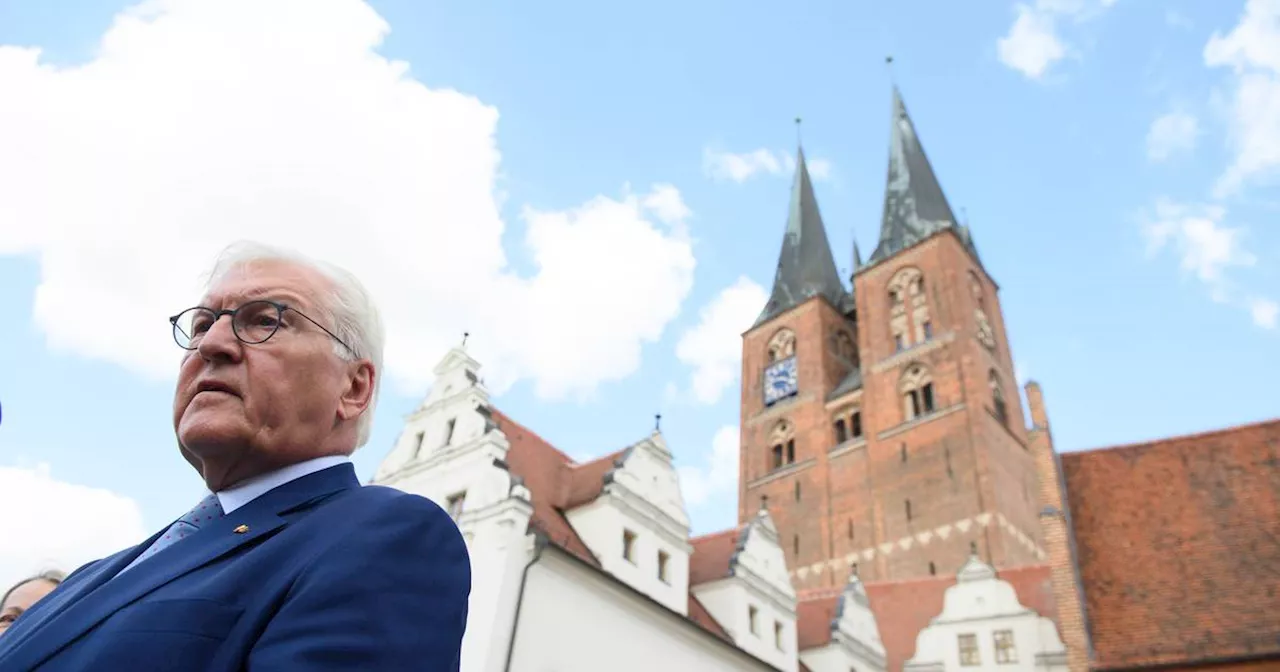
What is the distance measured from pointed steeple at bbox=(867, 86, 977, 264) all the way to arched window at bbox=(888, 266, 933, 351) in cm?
169

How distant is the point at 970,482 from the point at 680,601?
2091 centimetres

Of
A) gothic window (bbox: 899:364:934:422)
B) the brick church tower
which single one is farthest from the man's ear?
gothic window (bbox: 899:364:934:422)

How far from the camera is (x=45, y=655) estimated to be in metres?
1.39

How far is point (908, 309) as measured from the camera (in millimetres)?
40531

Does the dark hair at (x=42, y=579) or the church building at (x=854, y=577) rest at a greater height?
the church building at (x=854, y=577)

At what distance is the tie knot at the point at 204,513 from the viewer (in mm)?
1715

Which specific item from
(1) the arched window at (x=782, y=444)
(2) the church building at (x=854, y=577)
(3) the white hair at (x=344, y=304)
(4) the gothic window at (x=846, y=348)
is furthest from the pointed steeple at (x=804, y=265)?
(3) the white hair at (x=344, y=304)

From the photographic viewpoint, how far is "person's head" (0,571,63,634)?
4.21 m

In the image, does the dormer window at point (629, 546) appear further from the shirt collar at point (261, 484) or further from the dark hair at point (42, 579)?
the shirt collar at point (261, 484)

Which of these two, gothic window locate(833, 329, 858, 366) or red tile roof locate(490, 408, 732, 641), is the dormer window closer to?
red tile roof locate(490, 408, 732, 641)

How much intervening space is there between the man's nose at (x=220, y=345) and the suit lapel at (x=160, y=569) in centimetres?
30

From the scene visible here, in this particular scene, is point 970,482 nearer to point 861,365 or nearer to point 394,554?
point 861,365

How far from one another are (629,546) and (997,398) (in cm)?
2661

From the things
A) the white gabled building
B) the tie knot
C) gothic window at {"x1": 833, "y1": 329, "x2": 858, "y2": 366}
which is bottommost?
the tie knot
